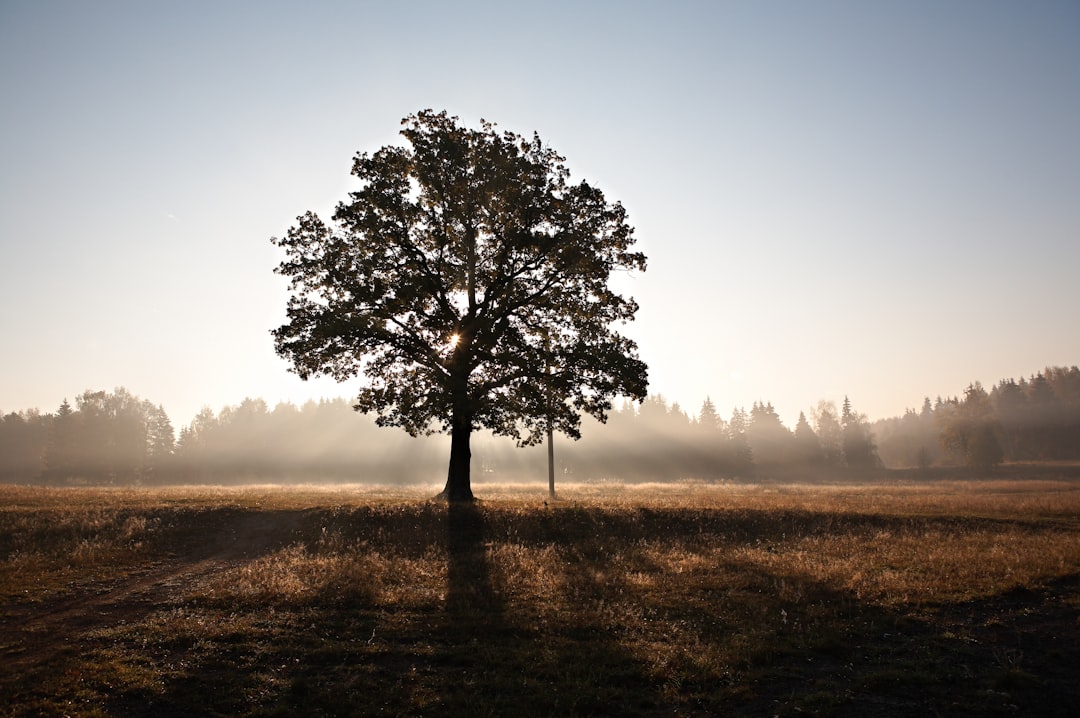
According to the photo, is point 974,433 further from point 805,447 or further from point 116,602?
point 116,602

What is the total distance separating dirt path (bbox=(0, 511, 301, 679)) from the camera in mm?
9617

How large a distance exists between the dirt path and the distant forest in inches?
2758

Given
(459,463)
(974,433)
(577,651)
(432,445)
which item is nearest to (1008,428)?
(974,433)

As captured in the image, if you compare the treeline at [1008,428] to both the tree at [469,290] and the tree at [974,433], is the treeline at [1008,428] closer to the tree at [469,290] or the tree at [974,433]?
the tree at [974,433]

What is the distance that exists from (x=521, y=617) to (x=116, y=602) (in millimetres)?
8604

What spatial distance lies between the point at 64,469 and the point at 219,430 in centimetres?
3229

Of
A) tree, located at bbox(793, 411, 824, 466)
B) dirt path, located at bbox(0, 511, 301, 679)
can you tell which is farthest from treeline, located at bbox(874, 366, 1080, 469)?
dirt path, located at bbox(0, 511, 301, 679)

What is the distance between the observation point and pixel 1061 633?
33.3 ft

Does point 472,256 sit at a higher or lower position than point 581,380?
higher

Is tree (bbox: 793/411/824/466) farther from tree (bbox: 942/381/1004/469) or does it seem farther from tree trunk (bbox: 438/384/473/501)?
tree trunk (bbox: 438/384/473/501)

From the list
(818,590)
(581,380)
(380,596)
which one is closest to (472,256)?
(581,380)

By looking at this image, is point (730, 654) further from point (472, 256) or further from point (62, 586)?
point (472, 256)

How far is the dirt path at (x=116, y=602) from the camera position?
962cm

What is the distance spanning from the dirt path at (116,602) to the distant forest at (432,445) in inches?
2758
